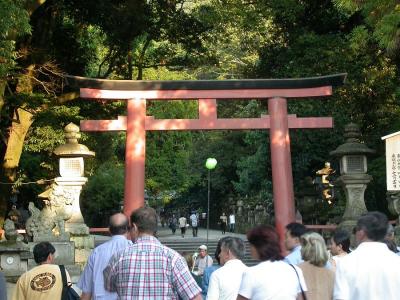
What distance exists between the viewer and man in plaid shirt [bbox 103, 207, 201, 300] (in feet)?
17.3

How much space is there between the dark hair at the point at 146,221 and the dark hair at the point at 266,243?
2.16 ft

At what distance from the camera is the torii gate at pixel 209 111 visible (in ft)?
58.3

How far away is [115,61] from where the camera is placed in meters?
→ 26.3

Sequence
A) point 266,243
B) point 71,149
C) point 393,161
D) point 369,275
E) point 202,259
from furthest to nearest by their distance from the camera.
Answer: point 71,149 < point 393,161 < point 202,259 < point 266,243 < point 369,275

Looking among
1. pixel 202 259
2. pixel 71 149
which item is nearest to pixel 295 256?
pixel 202 259

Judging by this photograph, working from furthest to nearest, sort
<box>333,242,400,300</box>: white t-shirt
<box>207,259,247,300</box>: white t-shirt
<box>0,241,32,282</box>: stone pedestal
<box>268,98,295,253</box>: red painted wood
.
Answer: <box>268,98,295,253</box>: red painted wood → <box>0,241,32,282</box>: stone pedestal → <box>207,259,247,300</box>: white t-shirt → <box>333,242,400,300</box>: white t-shirt

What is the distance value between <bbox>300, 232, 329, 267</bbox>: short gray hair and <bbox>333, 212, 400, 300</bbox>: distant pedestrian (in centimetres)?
82

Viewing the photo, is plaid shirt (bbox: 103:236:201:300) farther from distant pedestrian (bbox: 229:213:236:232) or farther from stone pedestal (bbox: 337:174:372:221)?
distant pedestrian (bbox: 229:213:236:232)

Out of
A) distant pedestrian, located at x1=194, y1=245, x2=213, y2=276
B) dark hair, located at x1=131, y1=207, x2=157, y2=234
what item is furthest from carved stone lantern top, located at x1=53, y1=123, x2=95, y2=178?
dark hair, located at x1=131, y1=207, x2=157, y2=234

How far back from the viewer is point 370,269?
5.10 meters

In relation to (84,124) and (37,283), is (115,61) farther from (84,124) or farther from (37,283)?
(37,283)

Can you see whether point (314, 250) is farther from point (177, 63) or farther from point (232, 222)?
point (232, 222)

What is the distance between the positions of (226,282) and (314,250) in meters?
0.74

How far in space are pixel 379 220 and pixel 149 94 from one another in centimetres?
1325
